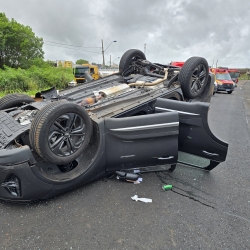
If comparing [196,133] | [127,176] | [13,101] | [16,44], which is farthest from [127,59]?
[16,44]

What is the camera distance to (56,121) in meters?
2.34

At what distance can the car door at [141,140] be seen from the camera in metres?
2.64

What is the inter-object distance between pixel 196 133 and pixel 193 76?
5.75ft

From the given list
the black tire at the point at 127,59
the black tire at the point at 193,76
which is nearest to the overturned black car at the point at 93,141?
the black tire at the point at 193,76

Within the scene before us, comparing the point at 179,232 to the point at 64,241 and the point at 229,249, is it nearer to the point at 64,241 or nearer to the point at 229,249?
the point at 229,249

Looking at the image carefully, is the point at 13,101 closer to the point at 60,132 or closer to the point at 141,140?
the point at 60,132

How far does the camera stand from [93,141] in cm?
272

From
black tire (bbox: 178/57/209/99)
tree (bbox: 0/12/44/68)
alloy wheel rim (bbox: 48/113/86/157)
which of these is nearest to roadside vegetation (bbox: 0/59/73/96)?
alloy wheel rim (bbox: 48/113/86/157)

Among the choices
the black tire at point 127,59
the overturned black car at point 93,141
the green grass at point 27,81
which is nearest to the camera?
the overturned black car at point 93,141

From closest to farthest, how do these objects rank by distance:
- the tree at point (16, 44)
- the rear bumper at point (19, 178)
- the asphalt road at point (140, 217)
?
the asphalt road at point (140, 217) < the rear bumper at point (19, 178) < the tree at point (16, 44)

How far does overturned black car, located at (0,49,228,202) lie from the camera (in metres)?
2.20

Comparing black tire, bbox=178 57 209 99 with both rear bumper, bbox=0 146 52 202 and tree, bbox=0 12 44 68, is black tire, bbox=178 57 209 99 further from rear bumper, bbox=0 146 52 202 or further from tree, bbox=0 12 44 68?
tree, bbox=0 12 44 68

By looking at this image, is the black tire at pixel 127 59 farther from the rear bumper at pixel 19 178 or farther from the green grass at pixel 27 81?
the green grass at pixel 27 81

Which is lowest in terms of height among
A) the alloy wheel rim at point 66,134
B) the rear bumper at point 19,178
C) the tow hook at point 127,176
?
the tow hook at point 127,176
